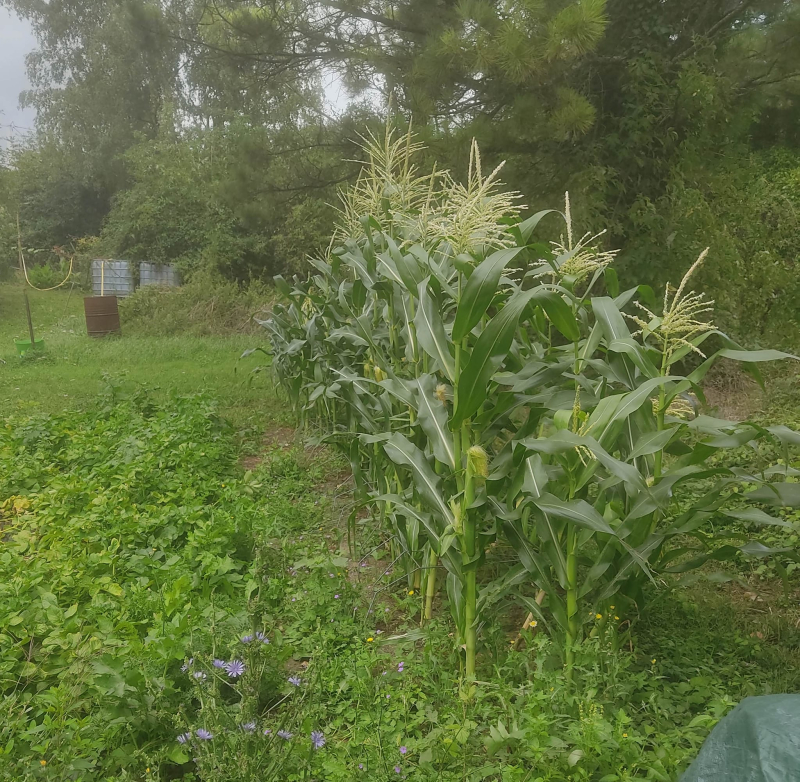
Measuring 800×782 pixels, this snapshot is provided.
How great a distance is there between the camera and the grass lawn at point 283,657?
5.22ft

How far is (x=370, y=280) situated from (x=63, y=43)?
25886 mm

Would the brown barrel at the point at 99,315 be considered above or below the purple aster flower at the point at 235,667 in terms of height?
above

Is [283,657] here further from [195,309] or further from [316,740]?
[195,309]

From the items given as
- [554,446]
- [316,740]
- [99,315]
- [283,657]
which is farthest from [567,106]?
[99,315]

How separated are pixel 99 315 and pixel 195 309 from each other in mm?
1781

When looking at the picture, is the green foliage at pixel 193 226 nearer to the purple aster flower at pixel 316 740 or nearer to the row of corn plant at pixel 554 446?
the row of corn plant at pixel 554 446

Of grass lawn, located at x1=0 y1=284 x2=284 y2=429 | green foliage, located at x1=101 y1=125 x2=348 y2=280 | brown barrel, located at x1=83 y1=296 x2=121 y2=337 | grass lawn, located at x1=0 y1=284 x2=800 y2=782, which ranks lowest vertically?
grass lawn, located at x1=0 y1=284 x2=800 y2=782

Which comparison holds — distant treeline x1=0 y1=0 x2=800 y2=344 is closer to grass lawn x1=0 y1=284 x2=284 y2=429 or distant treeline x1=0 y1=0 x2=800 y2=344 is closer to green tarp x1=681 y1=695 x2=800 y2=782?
grass lawn x1=0 y1=284 x2=284 y2=429

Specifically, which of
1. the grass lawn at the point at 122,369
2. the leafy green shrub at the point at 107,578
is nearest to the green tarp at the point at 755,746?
the leafy green shrub at the point at 107,578

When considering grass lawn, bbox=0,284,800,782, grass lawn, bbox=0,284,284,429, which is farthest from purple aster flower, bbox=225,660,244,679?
grass lawn, bbox=0,284,284,429

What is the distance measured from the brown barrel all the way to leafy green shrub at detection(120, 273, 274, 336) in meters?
0.57

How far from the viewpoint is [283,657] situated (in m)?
2.17

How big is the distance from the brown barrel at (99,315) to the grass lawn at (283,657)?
26.9 ft

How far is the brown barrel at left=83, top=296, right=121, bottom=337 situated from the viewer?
1144 cm
